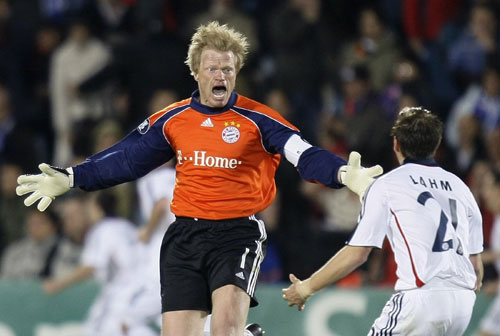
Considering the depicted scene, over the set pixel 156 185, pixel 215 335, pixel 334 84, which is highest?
pixel 334 84

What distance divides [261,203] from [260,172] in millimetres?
181

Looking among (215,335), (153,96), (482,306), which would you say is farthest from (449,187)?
(153,96)

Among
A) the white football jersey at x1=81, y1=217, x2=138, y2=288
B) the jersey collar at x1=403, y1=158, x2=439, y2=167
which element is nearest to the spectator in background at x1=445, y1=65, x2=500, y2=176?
the white football jersey at x1=81, y1=217, x2=138, y2=288

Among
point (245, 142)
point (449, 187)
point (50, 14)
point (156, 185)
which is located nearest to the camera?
point (449, 187)

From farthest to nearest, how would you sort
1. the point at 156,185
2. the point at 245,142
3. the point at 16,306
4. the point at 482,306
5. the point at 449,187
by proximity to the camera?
1. the point at 16,306
2. the point at 482,306
3. the point at 156,185
4. the point at 245,142
5. the point at 449,187

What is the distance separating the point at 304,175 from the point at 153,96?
6.39 m

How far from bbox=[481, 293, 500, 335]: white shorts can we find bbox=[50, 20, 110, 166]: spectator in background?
534cm

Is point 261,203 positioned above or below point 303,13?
below

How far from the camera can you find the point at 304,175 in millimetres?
6430

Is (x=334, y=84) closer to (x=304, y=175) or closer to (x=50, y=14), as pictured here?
(x=50, y=14)

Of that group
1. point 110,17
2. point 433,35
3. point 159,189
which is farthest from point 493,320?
point 110,17

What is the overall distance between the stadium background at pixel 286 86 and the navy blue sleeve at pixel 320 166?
12.9ft

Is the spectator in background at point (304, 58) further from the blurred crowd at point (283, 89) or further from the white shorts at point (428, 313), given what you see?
the white shorts at point (428, 313)

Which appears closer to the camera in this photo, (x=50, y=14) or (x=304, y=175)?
(x=304, y=175)
